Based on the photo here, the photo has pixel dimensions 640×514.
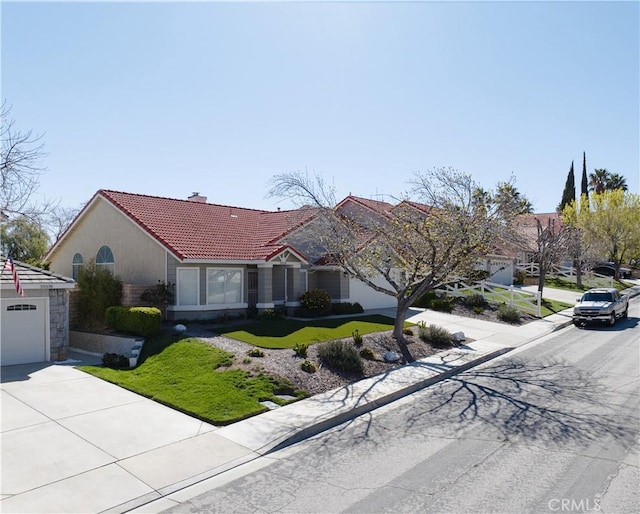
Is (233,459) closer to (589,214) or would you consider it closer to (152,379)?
(152,379)

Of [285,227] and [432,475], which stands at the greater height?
[285,227]

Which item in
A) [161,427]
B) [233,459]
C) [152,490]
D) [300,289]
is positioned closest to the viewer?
[152,490]

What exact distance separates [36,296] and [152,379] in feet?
20.5

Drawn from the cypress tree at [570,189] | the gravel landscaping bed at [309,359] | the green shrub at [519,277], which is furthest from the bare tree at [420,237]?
Answer: the cypress tree at [570,189]

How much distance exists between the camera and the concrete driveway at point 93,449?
700 cm

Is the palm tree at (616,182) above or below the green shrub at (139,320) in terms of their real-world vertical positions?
above

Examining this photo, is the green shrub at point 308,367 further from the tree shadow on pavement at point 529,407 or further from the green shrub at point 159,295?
the green shrub at point 159,295

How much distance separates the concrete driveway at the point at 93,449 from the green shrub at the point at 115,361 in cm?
295

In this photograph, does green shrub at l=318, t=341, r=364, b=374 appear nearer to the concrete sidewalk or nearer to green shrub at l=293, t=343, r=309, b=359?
green shrub at l=293, t=343, r=309, b=359

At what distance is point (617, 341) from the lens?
19359mm

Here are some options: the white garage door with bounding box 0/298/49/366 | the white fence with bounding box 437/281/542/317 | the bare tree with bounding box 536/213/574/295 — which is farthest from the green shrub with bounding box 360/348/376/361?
the bare tree with bounding box 536/213/574/295

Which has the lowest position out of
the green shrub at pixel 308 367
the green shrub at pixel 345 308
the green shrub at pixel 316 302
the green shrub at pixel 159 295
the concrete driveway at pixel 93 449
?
the concrete driveway at pixel 93 449

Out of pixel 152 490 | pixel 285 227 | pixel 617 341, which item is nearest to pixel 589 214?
pixel 617 341

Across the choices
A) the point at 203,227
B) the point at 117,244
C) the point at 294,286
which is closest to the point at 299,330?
the point at 294,286
